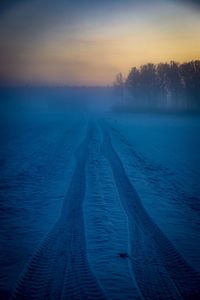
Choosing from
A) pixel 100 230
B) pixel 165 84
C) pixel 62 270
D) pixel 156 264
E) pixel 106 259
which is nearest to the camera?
pixel 62 270

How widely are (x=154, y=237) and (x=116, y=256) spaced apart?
1.21m

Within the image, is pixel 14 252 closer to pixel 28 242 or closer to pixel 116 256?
pixel 28 242

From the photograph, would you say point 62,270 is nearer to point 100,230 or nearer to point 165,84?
point 100,230

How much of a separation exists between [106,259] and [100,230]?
4.27 feet

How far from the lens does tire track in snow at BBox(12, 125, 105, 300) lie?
4238 millimetres

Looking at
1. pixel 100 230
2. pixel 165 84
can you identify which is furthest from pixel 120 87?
pixel 100 230

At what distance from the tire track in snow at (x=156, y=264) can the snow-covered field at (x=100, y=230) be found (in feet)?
0.06

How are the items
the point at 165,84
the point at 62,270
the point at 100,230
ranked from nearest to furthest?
1. the point at 62,270
2. the point at 100,230
3. the point at 165,84

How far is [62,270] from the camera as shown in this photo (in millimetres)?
4832

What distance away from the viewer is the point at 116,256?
5.41 m

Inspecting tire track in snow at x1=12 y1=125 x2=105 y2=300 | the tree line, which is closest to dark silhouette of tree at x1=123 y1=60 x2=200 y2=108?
the tree line

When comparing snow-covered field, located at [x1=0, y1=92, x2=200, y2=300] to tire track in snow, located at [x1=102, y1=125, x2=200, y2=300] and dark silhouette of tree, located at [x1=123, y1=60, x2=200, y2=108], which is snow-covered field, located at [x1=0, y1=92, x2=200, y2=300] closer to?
tire track in snow, located at [x1=102, y1=125, x2=200, y2=300]

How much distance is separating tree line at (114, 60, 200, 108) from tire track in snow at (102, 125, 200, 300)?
71591 millimetres

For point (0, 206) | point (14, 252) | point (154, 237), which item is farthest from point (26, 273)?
point (0, 206)
